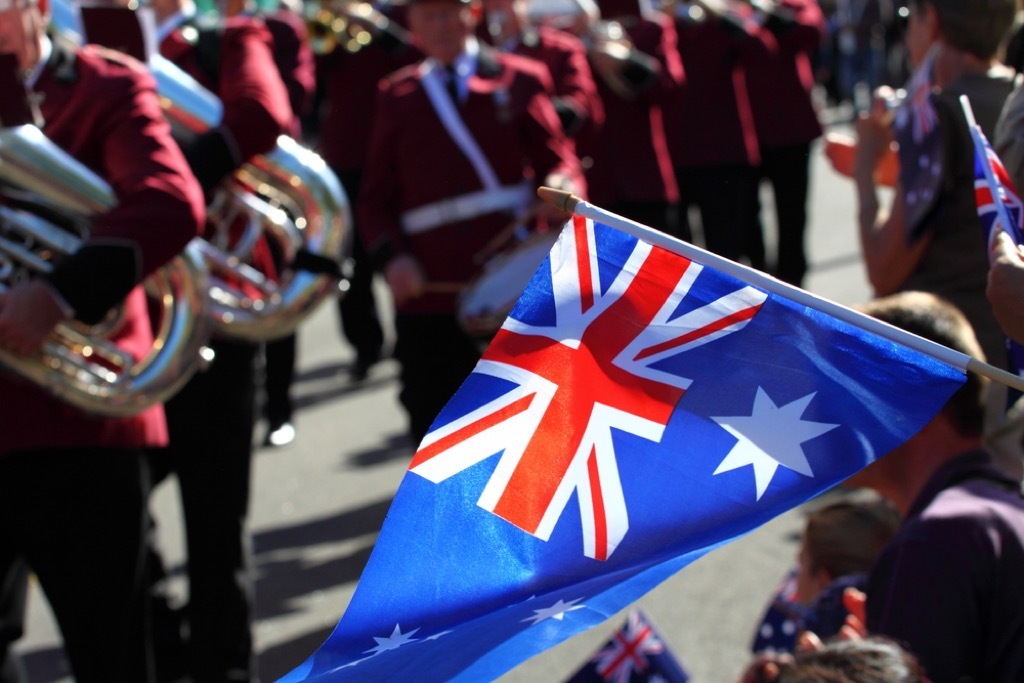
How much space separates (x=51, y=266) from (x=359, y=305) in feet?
16.0

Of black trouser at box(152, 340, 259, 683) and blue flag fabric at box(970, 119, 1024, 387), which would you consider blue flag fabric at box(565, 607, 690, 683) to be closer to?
blue flag fabric at box(970, 119, 1024, 387)

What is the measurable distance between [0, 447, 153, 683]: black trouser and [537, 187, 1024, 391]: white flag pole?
1.57 metres

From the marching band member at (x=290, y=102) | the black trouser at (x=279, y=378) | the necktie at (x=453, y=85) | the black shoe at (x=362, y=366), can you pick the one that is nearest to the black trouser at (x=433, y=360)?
the necktie at (x=453, y=85)

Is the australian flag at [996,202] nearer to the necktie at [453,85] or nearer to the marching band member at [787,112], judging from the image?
the necktie at [453,85]

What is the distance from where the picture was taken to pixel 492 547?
2.05m

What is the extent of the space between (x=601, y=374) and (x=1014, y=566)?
750 millimetres

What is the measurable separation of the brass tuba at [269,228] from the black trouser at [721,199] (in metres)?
3.09

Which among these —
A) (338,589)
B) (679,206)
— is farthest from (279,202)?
(679,206)

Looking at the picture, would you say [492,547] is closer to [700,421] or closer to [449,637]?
[449,637]

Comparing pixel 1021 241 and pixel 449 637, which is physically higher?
pixel 1021 241

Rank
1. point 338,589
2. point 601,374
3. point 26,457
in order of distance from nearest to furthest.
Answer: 1. point 601,374
2. point 26,457
3. point 338,589

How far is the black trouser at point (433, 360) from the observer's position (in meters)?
4.82

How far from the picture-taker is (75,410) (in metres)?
3.28

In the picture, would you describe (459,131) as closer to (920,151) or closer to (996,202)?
(920,151)
